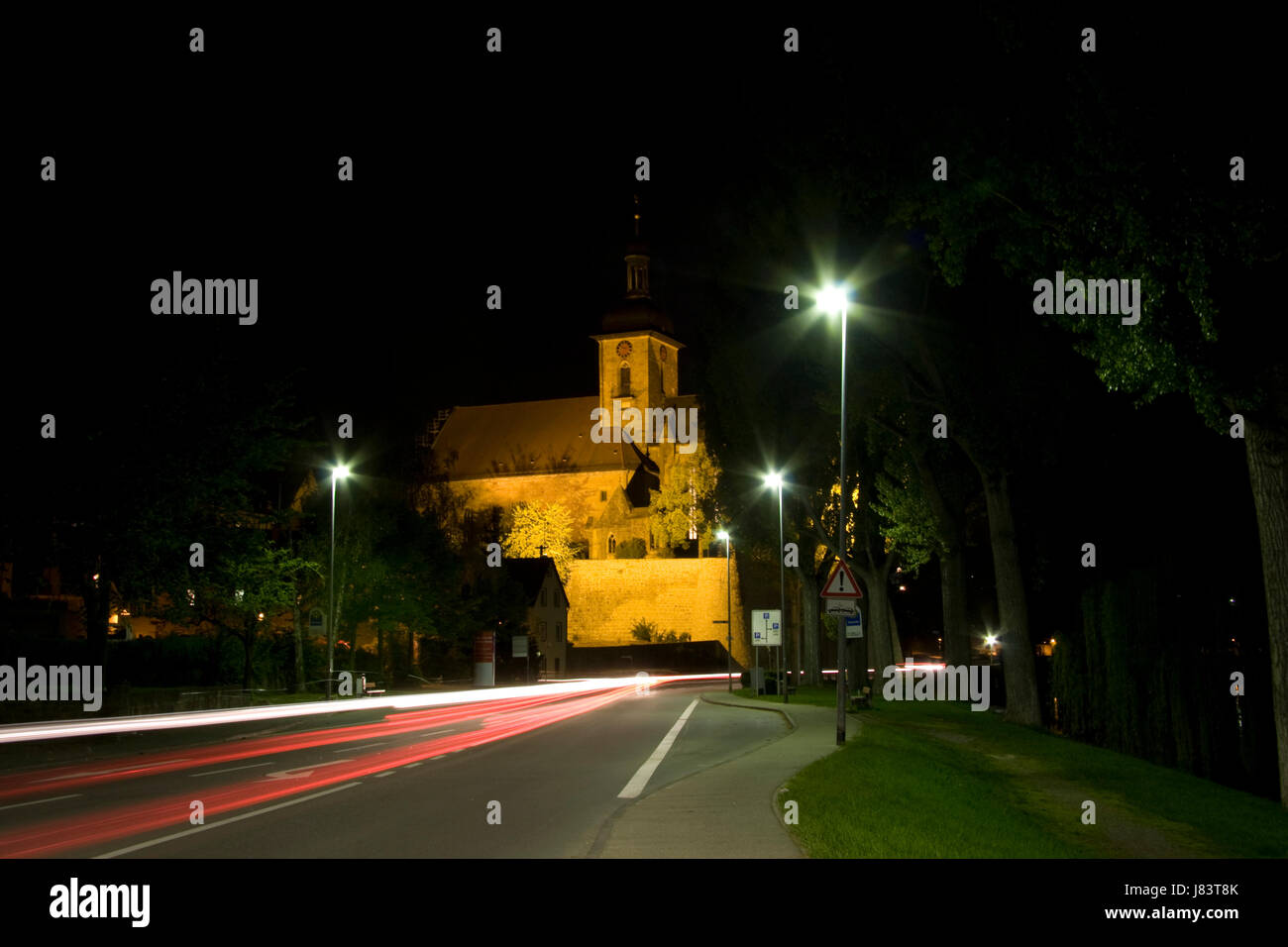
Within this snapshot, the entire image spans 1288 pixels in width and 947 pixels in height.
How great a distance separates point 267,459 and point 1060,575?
2179 centimetres

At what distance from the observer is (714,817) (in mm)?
11742

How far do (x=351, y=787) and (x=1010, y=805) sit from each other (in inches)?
326

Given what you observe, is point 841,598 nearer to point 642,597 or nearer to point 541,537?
point 642,597

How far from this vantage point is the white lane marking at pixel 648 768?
14664 millimetres

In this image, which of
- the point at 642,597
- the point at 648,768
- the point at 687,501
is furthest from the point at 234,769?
the point at 642,597

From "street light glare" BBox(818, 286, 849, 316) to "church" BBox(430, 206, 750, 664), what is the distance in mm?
71514

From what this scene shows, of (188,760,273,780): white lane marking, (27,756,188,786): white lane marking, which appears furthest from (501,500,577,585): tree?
(188,760,273,780): white lane marking

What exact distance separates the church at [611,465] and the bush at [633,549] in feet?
0.55

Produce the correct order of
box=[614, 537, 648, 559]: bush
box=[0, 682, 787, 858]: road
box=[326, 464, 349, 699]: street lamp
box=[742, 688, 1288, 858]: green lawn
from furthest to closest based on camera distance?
box=[614, 537, 648, 559]: bush, box=[326, 464, 349, 699]: street lamp, box=[742, 688, 1288, 858]: green lawn, box=[0, 682, 787, 858]: road

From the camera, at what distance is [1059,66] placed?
1617 centimetres

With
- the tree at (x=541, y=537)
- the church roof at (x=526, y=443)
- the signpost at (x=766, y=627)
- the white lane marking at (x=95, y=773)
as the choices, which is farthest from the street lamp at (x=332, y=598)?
the church roof at (x=526, y=443)

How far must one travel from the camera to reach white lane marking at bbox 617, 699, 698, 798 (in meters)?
14.7

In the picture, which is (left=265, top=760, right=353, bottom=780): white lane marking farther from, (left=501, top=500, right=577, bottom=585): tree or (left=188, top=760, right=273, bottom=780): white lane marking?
(left=501, top=500, right=577, bottom=585): tree
